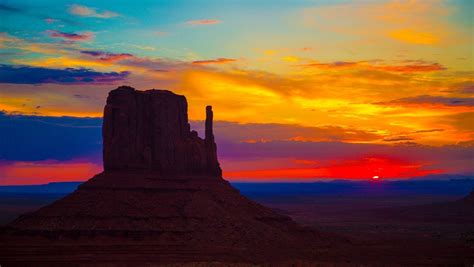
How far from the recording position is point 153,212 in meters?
108

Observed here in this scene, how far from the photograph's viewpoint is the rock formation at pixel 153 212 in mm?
99312

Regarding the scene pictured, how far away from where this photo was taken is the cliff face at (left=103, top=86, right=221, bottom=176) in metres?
115

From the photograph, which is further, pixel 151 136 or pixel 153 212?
pixel 151 136

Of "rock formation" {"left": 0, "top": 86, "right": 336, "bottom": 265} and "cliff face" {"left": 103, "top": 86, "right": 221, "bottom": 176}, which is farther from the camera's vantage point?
"cliff face" {"left": 103, "top": 86, "right": 221, "bottom": 176}

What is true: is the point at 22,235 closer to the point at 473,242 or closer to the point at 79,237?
the point at 79,237

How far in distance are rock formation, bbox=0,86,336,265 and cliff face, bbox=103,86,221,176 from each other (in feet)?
0.49

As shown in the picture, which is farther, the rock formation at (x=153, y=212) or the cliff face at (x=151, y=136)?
the cliff face at (x=151, y=136)

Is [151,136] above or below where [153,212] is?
above

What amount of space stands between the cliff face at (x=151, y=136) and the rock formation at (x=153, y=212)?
148 millimetres

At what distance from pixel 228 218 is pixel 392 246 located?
29338 millimetres

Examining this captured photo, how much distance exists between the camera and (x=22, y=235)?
102 metres

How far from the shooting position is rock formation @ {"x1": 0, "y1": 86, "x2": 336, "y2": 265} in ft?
326

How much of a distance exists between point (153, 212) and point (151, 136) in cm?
1435

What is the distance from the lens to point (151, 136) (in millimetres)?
117938
